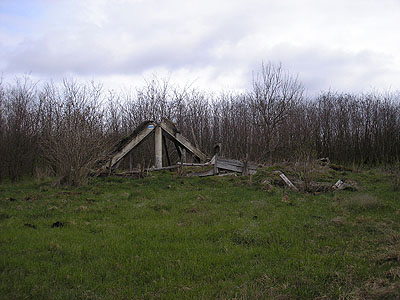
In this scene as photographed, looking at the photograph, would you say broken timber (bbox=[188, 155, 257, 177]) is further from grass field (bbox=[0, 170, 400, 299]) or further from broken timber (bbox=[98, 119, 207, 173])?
grass field (bbox=[0, 170, 400, 299])

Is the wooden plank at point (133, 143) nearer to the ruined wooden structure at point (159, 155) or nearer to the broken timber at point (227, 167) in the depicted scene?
the ruined wooden structure at point (159, 155)

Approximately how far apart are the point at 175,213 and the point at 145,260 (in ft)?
9.69

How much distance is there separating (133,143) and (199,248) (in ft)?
31.0

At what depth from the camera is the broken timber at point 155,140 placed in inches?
539

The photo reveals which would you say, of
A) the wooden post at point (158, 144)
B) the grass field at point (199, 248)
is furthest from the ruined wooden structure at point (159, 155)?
the grass field at point (199, 248)

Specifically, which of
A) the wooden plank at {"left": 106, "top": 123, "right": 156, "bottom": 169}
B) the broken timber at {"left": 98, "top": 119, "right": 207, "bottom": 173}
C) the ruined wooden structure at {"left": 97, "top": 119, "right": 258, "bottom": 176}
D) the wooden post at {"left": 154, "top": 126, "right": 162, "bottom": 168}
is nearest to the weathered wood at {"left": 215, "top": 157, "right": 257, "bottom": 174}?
the ruined wooden structure at {"left": 97, "top": 119, "right": 258, "bottom": 176}

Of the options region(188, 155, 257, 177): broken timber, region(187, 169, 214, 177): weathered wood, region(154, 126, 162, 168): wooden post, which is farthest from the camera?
region(154, 126, 162, 168): wooden post

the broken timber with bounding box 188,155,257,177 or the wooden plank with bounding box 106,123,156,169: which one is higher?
the wooden plank with bounding box 106,123,156,169

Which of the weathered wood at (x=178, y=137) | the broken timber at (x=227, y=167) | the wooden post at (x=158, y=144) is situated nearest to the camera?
the broken timber at (x=227, y=167)

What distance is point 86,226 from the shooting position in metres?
6.46

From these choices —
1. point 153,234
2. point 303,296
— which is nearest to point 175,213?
point 153,234

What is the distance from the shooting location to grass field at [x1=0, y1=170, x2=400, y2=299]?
3844 mm

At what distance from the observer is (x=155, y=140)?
14680 millimetres

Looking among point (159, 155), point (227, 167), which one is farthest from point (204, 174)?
point (159, 155)
